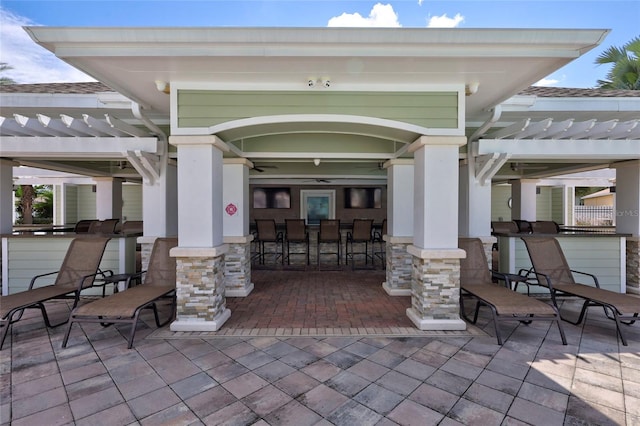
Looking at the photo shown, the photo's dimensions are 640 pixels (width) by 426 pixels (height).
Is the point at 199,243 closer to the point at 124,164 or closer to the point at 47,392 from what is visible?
the point at 47,392

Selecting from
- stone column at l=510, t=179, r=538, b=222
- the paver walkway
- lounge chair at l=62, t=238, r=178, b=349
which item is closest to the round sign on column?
lounge chair at l=62, t=238, r=178, b=349

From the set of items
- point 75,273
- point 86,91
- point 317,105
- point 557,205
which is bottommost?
point 75,273

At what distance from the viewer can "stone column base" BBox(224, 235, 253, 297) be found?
4.79m

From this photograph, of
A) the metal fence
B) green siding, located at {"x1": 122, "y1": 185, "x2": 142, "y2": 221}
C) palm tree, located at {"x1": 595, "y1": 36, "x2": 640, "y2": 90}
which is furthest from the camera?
the metal fence

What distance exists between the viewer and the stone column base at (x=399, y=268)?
16.0 feet

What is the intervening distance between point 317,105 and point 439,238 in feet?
6.88

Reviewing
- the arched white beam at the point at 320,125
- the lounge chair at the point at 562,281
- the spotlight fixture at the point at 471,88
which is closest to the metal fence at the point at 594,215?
the lounge chair at the point at 562,281

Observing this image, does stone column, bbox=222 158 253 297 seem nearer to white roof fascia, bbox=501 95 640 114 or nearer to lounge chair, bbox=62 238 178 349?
lounge chair, bbox=62 238 178 349

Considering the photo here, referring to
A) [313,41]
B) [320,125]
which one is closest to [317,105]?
[320,125]

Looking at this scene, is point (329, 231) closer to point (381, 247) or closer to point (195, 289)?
point (381, 247)

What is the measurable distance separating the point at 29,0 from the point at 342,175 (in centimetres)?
696

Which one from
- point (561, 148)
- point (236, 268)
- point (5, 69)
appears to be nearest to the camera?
point (561, 148)

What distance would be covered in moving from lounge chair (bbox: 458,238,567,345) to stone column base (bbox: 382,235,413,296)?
0.99m

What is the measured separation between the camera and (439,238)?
3455 millimetres
